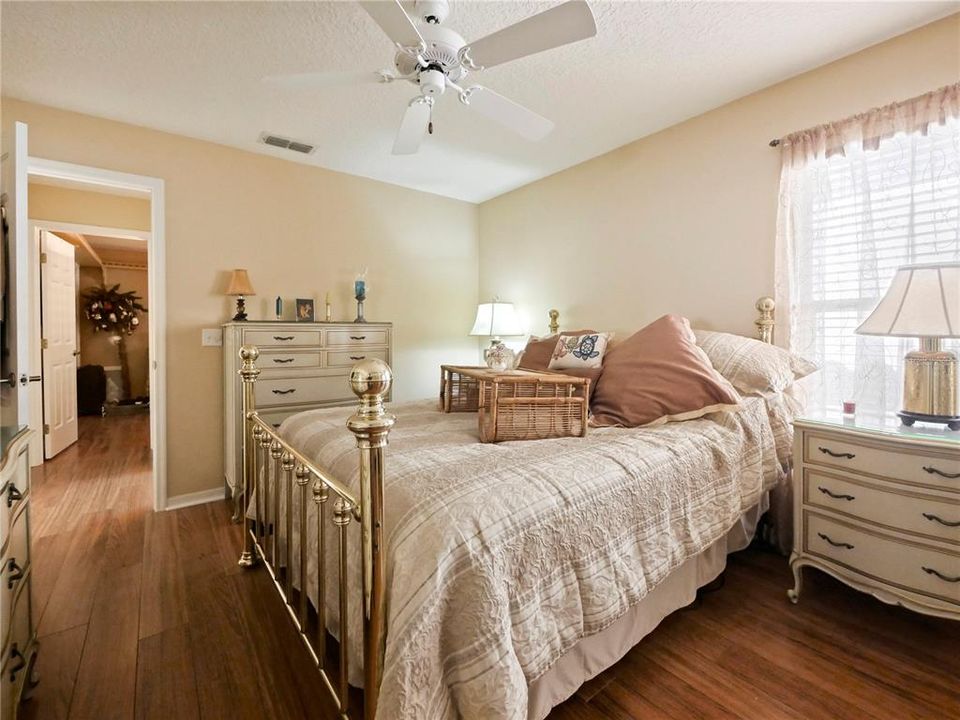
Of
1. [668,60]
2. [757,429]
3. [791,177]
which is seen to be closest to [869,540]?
[757,429]

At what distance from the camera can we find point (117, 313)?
21.5ft

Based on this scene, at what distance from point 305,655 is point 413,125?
2.18m

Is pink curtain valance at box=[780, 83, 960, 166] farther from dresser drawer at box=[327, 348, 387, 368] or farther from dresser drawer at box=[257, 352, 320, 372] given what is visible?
dresser drawer at box=[257, 352, 320, 372]

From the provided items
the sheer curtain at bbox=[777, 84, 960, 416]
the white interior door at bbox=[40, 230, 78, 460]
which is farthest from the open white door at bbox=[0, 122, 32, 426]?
the sheer curtain at bbox=[777, 84, 960, 416]

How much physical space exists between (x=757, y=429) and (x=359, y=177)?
3.38 meters

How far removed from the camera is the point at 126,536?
244 cm

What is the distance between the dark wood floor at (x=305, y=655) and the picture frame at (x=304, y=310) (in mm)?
1720

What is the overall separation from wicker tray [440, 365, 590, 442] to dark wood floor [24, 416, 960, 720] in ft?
2.69

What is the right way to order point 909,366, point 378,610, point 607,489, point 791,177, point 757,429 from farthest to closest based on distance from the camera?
point 791,177
point 757,429
point 909,366
point 607,489
point 378,610

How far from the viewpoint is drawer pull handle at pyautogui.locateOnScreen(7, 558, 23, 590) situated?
110 centimetres

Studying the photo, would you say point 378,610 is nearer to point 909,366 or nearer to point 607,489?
point 607,489

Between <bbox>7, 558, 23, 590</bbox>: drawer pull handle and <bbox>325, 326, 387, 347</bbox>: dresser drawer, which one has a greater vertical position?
<bbox>325, 326, 387, 347</bbox>: dresser drawer

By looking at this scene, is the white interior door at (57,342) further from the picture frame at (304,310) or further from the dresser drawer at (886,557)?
the dresser drawer at (886,557)

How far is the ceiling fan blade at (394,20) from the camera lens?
1314mm
